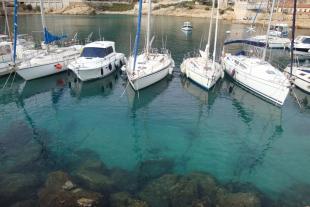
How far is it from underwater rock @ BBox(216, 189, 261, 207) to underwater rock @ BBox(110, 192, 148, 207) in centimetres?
462

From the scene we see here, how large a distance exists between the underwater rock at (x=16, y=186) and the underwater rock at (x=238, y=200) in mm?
11472

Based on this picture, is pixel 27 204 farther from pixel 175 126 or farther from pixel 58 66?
pixel 58 66

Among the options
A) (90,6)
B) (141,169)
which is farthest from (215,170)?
(90,6)

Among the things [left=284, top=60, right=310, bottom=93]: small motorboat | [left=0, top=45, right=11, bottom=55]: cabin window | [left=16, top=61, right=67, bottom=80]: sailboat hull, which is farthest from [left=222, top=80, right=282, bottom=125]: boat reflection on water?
[left=0, top=45, right=11, bottom=55]: cabin window

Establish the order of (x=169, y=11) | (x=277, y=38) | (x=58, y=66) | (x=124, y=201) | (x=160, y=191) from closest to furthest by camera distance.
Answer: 1. (x=124, y=201)
2. (x=160, y=191)
3. (x=58, y=66)
4. (x=277, y=38)
5. (x=169, y=11)

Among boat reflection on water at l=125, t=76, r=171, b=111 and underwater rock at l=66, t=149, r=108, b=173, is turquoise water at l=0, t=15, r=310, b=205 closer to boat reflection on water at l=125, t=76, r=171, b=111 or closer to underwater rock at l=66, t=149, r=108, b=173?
boat reflection on water at l=125, t=76, r=171, b=111

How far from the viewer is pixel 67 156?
2328cm

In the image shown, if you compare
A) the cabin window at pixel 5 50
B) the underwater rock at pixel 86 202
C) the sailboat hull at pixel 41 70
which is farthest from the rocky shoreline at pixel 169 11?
the underwater rock at pixel 86 202

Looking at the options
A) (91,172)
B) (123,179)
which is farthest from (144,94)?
(123,179)

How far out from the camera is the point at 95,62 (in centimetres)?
3947

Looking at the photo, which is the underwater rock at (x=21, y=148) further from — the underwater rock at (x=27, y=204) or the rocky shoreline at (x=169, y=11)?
the rocky shoreline at (x=169, y=11)

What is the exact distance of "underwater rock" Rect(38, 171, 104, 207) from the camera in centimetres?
1720

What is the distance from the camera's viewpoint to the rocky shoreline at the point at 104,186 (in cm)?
1786

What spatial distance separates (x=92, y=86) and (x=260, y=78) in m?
20.7
